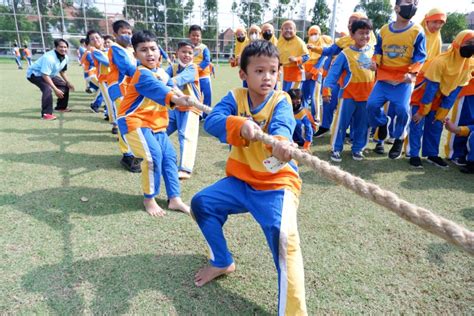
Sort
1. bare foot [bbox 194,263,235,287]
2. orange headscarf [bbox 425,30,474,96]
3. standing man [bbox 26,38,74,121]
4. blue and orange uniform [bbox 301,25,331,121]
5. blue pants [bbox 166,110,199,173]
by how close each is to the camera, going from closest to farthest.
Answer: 1. bare foot [bbox 194,263,235,287]
2. blue pants [bbox 166,110,199,173]
3. orange headscarf [bbox 425,30,474,96]
4. blue and orange uniform [bbox 301,25,331,121]
5. standing man [bbox 26,38,74,121]

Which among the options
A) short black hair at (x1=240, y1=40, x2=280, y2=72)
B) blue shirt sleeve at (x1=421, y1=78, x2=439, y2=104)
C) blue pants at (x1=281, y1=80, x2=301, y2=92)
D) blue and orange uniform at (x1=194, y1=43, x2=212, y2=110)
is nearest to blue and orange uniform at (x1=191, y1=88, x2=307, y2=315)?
short black hair at (x1=240, y1=40, x2=280, y2=72)

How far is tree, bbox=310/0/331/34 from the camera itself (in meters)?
41.3

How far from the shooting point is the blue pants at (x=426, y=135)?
4.72 m

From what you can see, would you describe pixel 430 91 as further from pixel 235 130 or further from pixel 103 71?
pixel 103 71

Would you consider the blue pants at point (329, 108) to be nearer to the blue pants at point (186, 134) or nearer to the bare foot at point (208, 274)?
the blue pants at point (186, 134)

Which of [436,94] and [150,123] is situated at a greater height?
[436,94]

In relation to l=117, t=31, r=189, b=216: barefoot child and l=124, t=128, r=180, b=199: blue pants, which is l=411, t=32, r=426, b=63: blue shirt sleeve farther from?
l=124, t=128, r=180, b=199: blue pants

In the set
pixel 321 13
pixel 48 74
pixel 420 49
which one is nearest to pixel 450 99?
pixel 420 49

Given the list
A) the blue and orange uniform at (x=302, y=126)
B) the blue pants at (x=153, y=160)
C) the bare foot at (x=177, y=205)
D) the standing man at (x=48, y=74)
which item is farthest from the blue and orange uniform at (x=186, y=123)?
the standing man at (x=48, y=74)

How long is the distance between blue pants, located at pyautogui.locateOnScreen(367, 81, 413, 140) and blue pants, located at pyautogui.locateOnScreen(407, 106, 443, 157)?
16 centimetres

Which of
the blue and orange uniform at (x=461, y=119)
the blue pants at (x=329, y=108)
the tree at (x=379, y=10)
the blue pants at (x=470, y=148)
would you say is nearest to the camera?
the blue pants at (x=470, y=148)

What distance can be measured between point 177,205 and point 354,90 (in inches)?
122

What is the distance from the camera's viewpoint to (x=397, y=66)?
14.4 feet

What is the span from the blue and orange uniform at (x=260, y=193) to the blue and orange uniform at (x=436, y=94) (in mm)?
3224
